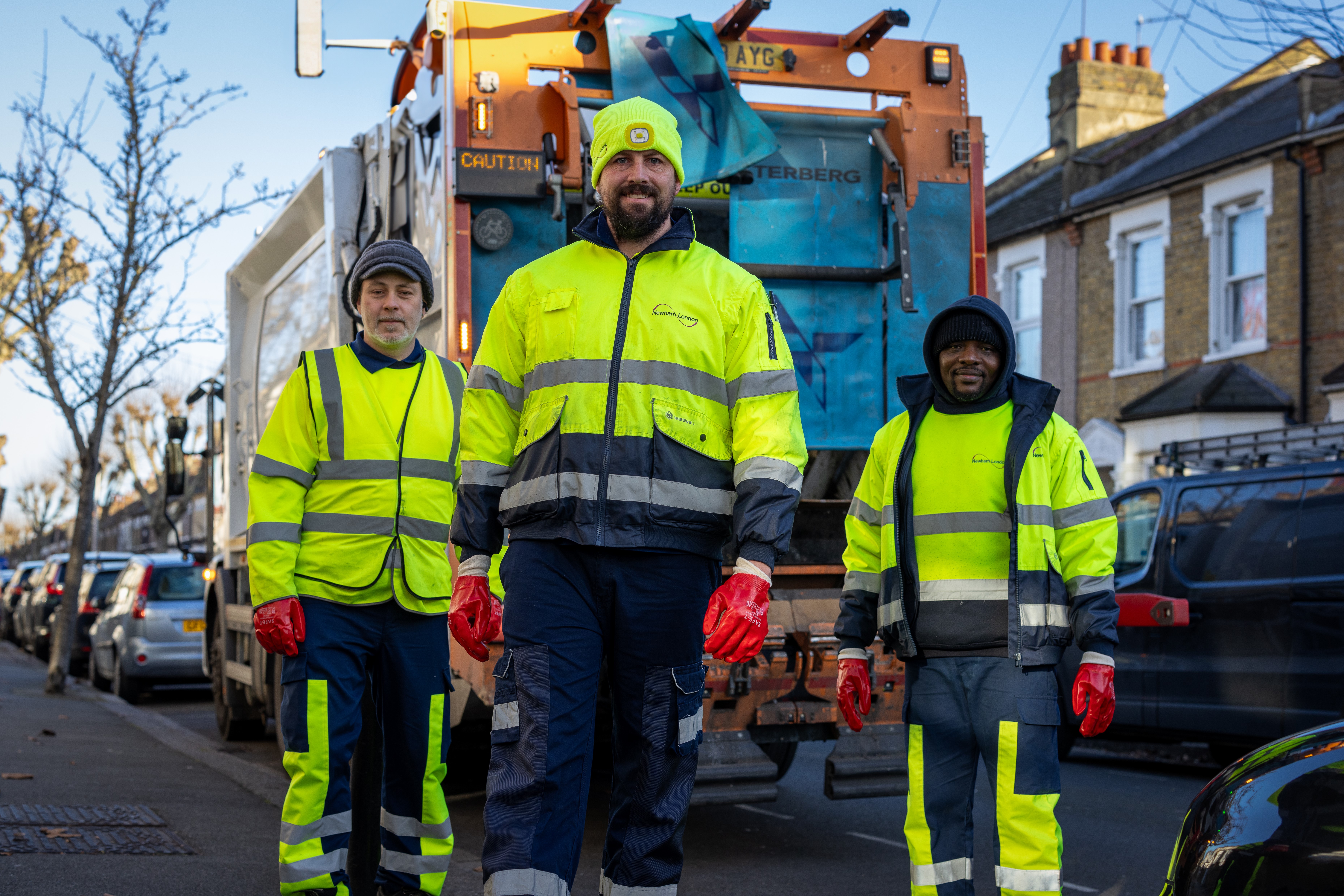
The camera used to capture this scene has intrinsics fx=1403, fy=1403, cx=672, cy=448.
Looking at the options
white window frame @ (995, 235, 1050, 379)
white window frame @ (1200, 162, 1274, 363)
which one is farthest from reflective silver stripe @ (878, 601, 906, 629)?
white window frame @ (995, 235, 1050, 379)

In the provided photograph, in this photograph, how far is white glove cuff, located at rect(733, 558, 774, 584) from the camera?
2893 millimetres

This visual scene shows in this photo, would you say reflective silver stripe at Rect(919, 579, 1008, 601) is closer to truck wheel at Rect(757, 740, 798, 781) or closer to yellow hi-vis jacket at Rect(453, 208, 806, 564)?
yellow hi-vis jacket at Rect(453, 208, 806, 564)

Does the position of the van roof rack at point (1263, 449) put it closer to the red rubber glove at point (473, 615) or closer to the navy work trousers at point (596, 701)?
the navy work trousers at point (596, 701)

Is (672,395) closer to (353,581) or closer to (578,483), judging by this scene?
(578,483)

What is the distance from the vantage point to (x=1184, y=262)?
17906 mm

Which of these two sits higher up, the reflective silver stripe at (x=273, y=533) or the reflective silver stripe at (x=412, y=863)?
the reflective silver stripe at (x=273, y=533)

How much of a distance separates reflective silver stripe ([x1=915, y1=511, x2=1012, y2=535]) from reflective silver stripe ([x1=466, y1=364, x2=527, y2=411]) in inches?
46.6

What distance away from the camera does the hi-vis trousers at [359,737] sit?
3.84m

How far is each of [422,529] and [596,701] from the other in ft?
4.13

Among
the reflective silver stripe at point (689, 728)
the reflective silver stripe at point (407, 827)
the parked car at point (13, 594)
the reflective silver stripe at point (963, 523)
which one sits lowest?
the parked car at point (13, 594)

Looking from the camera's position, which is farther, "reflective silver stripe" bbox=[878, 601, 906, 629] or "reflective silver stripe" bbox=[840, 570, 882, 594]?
"reflective silver stripe" bbox=[840, 570, 882, 594]

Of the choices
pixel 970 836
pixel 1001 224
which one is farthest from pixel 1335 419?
pixel 970 836

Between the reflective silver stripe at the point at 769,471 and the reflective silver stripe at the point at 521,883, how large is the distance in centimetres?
91

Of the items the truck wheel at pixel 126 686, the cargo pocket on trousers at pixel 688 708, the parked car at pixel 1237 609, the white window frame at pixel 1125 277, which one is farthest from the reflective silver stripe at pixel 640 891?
the white window frame at pixel 1125 277
